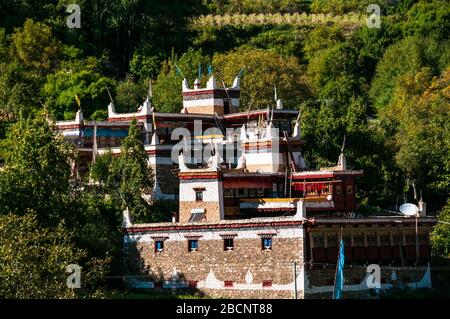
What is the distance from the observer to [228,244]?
254 ft

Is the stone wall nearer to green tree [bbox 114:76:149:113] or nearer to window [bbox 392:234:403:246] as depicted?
window [bbox 392:234:403:246]

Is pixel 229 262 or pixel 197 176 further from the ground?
pixel 197 176

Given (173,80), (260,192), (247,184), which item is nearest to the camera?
(247,184)

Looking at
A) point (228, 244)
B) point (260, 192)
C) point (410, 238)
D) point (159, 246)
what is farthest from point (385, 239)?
point (159, 246)

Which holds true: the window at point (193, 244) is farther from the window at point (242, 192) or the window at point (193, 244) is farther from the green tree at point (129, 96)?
the green tree at point (129, 96)

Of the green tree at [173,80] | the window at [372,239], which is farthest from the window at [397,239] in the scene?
the green tree at [173,80]

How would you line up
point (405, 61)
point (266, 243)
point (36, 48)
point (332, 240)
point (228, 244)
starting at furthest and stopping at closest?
point (405, 61), point (36, 48), point (228, 244), point (332, 240), point (266, 243)

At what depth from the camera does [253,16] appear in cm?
15050

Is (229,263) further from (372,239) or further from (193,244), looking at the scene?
(372,239)

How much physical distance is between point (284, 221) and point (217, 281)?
4799 mm

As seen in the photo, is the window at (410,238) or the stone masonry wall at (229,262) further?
the window at (410,238)


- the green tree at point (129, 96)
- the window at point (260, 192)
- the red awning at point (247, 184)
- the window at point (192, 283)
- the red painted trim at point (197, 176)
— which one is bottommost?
the window at point (192, 283)

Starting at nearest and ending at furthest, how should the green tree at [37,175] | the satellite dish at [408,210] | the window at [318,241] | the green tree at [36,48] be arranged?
the window at [318,241], the green tree at [37,175], the satellite dish at [408,210], the green tree at [36,48]

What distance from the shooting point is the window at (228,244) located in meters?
77.4
